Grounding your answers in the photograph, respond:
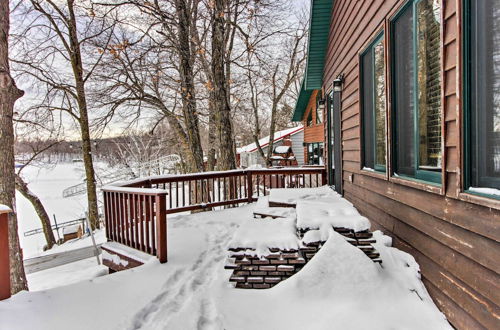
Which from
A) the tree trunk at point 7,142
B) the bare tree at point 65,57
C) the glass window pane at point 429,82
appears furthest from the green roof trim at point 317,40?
the bare tree at point 65,57

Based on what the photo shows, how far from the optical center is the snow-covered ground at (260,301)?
7.02 feet

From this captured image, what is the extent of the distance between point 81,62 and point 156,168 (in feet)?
42.2

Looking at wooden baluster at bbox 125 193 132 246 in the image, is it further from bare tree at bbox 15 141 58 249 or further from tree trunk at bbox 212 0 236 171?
bare tree at bbox 15 141 58 249

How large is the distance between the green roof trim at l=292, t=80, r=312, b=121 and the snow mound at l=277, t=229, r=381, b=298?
10507 millimetres

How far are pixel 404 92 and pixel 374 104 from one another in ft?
2.45

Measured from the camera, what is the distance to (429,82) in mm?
2291

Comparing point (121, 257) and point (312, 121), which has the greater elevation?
point (312, 121)

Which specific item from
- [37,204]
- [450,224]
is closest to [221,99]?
[450,224]

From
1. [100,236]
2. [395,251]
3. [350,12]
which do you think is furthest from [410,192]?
[100,236]

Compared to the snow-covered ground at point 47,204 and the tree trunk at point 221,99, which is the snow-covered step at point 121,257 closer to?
the tree trunk at point 221,99

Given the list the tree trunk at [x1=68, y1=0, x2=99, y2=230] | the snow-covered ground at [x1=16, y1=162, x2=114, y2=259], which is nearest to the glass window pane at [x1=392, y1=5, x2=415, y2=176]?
the tree trunk at [x1=68, y1=0, x2=99, y2=230]

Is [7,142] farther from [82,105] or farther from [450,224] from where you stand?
[82,105]

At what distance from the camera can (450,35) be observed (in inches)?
74.3

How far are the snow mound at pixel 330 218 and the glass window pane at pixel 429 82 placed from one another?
2.55ft
